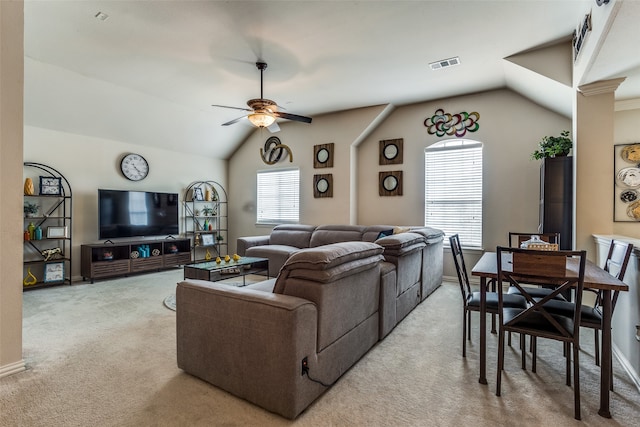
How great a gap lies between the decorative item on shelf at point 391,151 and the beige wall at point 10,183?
483cm

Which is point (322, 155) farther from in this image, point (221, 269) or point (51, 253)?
point (51, 253)

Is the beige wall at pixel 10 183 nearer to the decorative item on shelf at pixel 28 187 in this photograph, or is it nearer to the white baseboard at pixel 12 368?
the white baseboard at pixel 12 368

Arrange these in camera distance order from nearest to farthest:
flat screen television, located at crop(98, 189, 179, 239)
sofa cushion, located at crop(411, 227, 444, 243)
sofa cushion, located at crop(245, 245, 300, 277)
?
sofa cushion, located at crop(411, 227, 444, 243), sofa cushion, located at crop(245, 245, 300, 277), flat screen television, located at crop(98, 189, 179, 239)

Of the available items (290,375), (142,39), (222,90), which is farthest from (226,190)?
(290,375)

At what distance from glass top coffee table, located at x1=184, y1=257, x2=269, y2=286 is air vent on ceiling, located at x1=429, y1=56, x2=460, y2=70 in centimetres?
349

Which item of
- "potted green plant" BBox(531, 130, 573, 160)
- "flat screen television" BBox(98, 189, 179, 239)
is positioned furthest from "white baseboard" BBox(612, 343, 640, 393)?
"flat screen television" BBox(98, 189, 179, 239)

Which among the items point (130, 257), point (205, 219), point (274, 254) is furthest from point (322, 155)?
point (130, 257)

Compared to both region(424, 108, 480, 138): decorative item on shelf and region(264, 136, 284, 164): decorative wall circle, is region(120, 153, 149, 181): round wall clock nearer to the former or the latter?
region(264, 136, 284, 164): decorative wall circle

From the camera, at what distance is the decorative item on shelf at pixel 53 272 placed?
4715mm

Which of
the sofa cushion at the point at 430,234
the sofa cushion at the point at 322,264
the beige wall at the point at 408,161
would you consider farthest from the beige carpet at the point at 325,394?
the beige wall at the point at 408,161

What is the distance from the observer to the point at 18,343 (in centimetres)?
231

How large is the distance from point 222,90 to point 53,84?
2.22m

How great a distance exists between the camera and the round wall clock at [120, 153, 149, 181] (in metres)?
5.80

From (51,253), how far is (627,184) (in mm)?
8019
